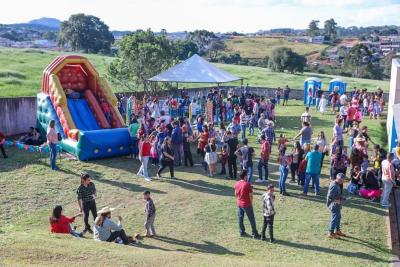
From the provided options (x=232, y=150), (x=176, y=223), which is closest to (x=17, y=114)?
(x=232, y=150)

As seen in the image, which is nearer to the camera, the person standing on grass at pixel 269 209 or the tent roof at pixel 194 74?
the person standing on grass at pixel 269 209

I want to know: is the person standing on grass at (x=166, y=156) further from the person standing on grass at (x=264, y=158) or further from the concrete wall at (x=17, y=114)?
the concrete wall at (x=17, y=114)

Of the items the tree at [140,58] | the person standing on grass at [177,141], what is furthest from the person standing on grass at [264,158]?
the tree at [140,58]

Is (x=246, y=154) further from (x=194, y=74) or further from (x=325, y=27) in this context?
(x=325, y=27)

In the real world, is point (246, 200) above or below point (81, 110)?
below

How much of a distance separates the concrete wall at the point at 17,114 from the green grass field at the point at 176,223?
164 inches

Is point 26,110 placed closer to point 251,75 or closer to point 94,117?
point 94,117

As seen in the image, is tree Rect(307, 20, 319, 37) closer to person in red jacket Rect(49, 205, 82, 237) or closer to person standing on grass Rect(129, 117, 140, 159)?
person standing on grass Rect(129, 117, 140, 159)

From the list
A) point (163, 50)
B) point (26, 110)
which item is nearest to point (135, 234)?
point (26, 110)

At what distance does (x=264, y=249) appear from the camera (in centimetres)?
1002

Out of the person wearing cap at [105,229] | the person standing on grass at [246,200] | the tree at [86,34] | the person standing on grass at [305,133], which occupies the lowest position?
the person wearing cap at [105,229]

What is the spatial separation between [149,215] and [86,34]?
81.1 meters

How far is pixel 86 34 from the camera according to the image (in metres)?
87.4

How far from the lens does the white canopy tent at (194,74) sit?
23094mm
